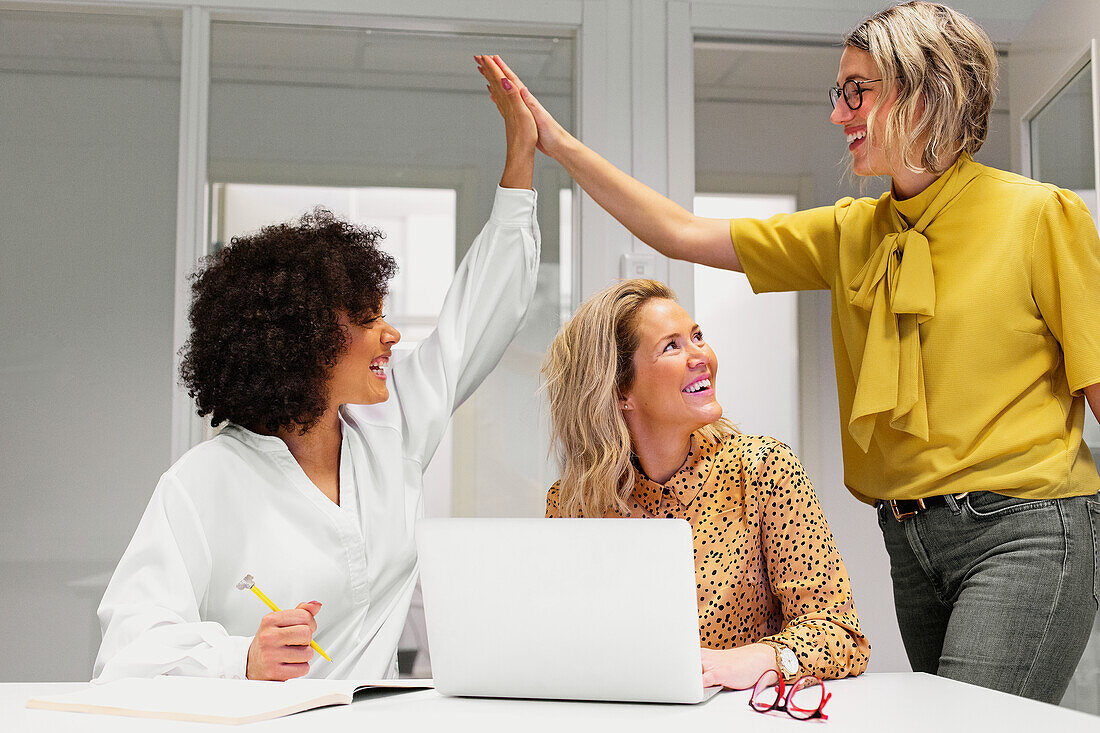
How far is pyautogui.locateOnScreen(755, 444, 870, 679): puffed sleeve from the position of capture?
126 cm

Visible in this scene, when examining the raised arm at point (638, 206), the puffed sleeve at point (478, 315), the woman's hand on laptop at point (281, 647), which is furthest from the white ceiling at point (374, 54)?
the woman's hand on laptop at point (281, 647)

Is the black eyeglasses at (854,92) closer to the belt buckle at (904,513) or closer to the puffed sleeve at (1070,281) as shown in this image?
the puffed sleeve at (1070,281)

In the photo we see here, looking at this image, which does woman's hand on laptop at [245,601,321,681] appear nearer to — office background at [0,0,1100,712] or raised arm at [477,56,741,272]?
raised arm at [477,56,741,272]

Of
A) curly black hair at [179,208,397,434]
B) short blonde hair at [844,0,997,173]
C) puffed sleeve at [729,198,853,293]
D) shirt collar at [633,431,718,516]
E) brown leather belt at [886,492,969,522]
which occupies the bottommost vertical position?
brown leather belt at [886,492,969,522]

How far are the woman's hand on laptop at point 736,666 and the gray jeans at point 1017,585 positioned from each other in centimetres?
44

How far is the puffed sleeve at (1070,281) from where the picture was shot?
147cm

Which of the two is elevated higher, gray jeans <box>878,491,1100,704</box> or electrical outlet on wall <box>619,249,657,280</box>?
electrical outlet on wall <box>619,249,657,280</box>

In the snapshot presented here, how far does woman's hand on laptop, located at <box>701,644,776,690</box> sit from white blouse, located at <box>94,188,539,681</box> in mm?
570

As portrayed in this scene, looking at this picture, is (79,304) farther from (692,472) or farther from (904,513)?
(904,513)

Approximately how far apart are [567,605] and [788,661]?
353 mm

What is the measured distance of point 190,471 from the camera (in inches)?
58.9

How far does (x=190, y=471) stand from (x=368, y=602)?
344 mm

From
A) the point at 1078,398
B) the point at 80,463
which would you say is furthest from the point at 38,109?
the point at 1078,398

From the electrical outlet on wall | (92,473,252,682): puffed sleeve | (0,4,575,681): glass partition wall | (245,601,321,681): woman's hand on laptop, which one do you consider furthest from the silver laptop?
the electrical outlet on wall
